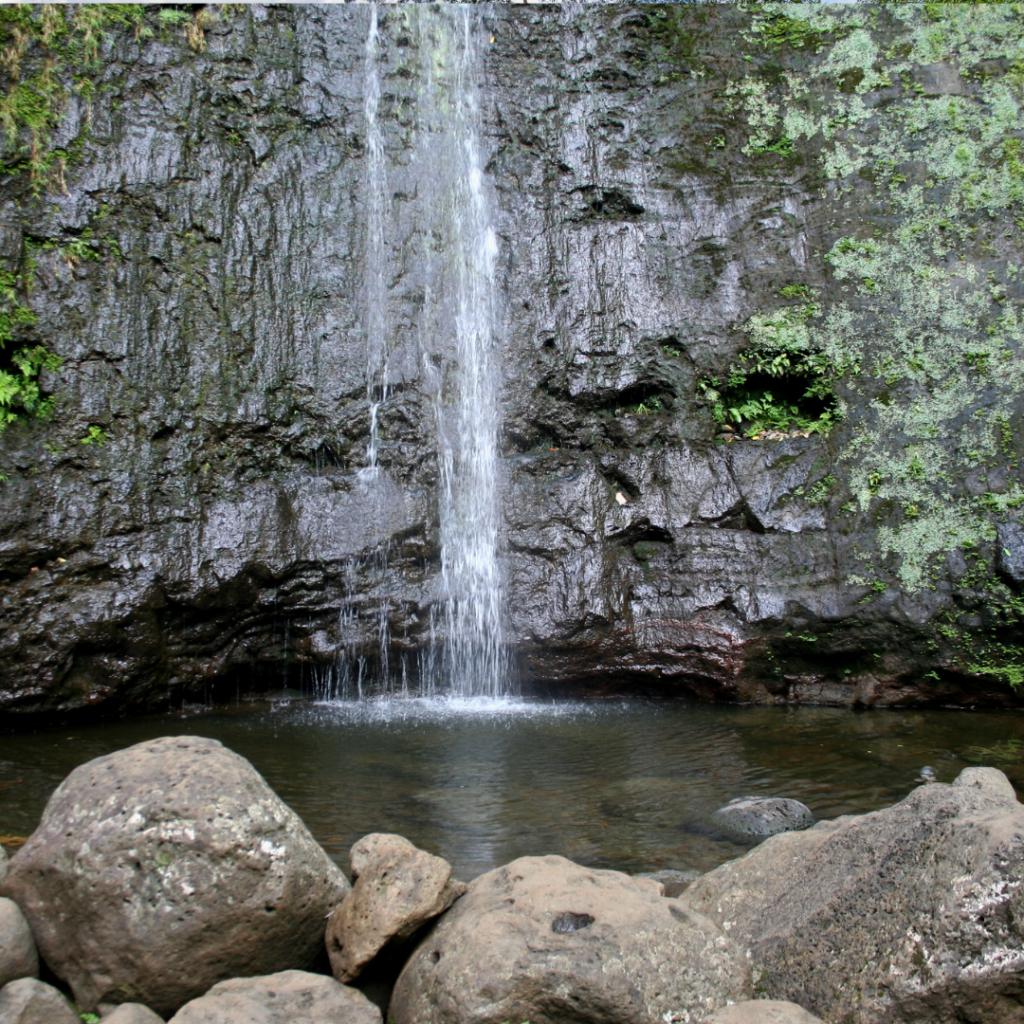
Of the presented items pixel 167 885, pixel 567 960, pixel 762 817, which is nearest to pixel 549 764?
pixel 762 817

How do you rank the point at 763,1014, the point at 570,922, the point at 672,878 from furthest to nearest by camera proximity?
the point at 672,878 < the point at 570,922 < the point at 763,1014

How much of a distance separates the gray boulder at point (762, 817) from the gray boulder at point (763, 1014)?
195 centimetres

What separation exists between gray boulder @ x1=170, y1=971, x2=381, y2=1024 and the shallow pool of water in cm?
122

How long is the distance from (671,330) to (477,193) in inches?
97.7

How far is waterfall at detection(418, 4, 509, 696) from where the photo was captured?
283 inches

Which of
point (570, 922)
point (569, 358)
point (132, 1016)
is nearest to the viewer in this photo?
point (132, 1016)

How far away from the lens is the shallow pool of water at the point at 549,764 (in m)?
4.07

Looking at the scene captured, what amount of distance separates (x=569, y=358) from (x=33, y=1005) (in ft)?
21.8

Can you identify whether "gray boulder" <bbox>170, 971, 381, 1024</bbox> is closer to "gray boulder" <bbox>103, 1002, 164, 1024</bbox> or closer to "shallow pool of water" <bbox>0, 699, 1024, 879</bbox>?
"gray boulder" <bbox>103, 1002, 164, 1024</bbox>

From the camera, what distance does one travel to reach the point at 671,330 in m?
7.98

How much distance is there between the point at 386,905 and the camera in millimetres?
2590

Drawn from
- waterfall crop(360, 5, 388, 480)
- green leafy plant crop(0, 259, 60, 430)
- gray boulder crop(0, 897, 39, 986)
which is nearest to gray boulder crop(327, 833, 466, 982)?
gray boulder crop(0, 897, 39, 986)

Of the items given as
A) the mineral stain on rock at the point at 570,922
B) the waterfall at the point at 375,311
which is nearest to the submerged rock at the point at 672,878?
the mineral stain on rock at the point at 570,922

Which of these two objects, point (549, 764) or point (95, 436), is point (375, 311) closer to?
point (95, 436)
